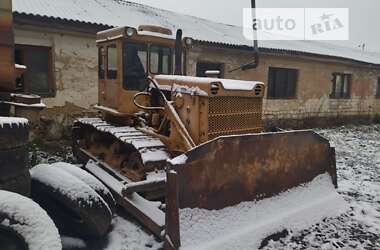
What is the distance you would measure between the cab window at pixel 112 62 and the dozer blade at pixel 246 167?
9.01 feet

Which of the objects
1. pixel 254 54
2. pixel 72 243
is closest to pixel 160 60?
pixel 72 243

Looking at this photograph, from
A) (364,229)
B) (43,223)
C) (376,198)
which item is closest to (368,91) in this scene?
(376,198)

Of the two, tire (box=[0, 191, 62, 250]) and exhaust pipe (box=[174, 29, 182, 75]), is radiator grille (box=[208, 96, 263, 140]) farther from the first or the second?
→ tire (box=[0, 191, 62, 250])

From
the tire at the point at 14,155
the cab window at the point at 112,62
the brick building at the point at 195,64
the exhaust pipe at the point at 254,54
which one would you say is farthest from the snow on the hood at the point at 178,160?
the exhaust pipe at the point at 254,54

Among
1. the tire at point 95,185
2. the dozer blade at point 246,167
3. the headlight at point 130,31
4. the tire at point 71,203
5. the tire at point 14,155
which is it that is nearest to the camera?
the tire at point 14,155

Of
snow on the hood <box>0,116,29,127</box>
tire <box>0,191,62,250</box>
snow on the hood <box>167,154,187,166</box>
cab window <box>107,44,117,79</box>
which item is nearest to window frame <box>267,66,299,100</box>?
cab window <box>107,44,117,79</box>

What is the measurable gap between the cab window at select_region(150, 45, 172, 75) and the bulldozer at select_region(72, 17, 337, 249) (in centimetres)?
2

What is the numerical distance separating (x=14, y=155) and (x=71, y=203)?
0.77m

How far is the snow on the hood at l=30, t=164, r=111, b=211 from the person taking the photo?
3191mm

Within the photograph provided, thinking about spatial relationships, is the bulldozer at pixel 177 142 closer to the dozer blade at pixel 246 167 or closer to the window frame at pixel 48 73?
the dozer blade at pixel 246 167

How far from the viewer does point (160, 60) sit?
5277mm

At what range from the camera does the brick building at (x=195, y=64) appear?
25.9 ft

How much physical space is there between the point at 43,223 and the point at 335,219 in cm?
334

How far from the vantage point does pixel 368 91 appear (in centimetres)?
1738
